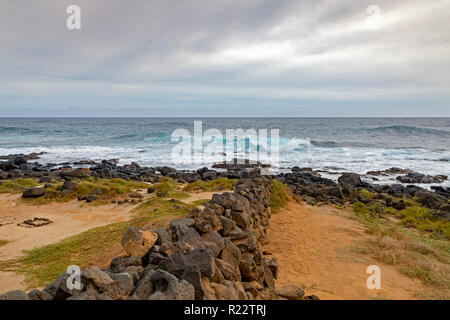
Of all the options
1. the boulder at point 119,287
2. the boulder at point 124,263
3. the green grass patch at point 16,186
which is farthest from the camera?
the green grass patch at point 16,186

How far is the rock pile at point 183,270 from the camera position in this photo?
8.57ft

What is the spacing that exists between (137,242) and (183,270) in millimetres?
925

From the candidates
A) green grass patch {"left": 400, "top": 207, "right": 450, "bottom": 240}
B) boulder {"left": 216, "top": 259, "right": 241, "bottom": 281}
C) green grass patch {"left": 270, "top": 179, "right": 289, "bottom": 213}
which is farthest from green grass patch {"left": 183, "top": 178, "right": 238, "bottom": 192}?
boulder {"left": 216, "top": 259, "right": 241, "bottom": 281}

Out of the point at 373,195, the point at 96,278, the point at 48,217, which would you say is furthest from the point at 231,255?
the point at 373,195

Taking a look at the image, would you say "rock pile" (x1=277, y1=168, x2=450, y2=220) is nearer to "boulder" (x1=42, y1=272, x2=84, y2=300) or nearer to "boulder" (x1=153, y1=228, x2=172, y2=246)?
"boulder" (x1=153, y1=228, x2=172, y2=246)

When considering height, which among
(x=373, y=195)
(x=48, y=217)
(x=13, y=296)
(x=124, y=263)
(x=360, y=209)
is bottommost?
(x=373, y=195)

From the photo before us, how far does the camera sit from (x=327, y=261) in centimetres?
650

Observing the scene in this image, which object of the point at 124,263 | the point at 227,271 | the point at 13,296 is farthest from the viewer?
the point at 227,271

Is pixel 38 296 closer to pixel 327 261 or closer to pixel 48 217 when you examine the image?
pixel 327 261

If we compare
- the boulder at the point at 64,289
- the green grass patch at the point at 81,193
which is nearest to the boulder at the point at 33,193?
the green grass patch at the point at 81,193

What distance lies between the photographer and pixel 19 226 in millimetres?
7496

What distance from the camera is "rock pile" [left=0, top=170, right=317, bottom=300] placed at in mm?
2613

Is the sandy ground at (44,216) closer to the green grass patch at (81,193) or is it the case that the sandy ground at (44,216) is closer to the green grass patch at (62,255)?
the green grass patch at (62,255)

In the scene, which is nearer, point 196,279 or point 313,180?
point 196,279
